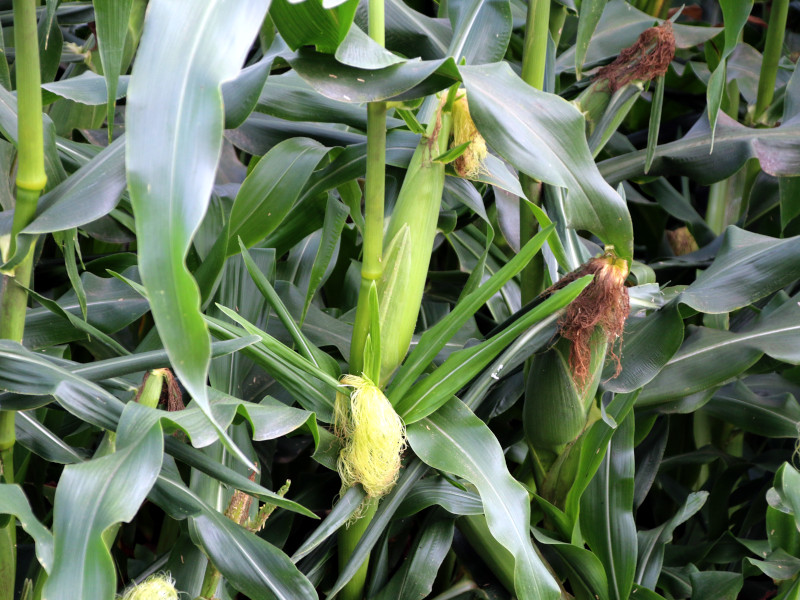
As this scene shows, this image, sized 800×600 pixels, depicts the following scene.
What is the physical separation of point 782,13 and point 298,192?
759 millimetres

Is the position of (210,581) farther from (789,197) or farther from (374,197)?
(789,197)

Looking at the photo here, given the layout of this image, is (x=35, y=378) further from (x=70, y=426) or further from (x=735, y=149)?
(x=735, y=149)

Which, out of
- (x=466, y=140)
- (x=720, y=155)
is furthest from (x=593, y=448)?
(x=720, y=155)

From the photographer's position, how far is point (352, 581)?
2.37 feet

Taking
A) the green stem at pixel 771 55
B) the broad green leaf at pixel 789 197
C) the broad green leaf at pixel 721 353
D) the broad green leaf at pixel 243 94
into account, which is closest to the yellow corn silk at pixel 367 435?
the broad green leaf at pixel 243 94

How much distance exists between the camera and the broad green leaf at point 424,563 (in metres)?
0.70

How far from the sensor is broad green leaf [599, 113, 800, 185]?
86cm

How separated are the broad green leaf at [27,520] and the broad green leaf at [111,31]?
0.28m

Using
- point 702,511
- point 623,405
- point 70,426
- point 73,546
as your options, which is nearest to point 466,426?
point 623,405

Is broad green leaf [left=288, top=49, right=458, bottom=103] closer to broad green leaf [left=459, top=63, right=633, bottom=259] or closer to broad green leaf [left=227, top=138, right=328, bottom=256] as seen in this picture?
broad green leaf [left=459, top=63, right=633, bottom=259]

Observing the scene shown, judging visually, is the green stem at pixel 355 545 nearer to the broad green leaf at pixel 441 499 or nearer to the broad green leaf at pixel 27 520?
the broad green leaf at pixel 441 499

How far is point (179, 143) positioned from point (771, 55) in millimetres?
951

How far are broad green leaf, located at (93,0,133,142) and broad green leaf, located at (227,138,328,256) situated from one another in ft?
0.52

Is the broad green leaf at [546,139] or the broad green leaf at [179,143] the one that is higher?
the broad green leaf at [179,143]
